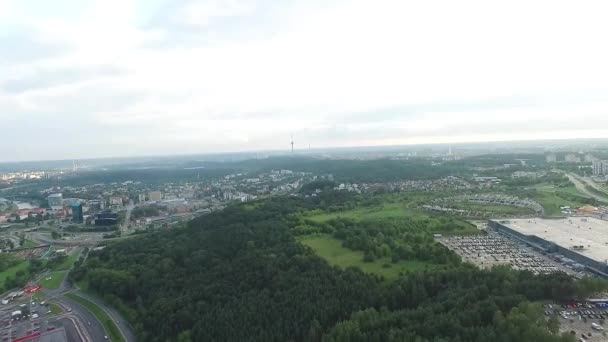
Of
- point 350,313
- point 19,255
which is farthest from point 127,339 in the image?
point 19,255

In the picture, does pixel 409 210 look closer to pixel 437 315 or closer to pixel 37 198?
pixel 437 315

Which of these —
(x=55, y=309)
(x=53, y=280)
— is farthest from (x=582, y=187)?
(x=53, y=280)

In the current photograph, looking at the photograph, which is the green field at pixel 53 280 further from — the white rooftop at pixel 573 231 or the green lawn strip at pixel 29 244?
the white rooftop at pixel 573 231

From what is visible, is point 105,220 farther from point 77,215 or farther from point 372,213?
point 372,213

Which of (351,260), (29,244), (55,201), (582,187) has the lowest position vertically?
(29,244)

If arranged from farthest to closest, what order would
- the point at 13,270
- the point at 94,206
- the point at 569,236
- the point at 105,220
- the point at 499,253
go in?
the point at 94,206 → the point at 105,220 → the point at 13,270 → the point at 569,236 → the point at 499,253
